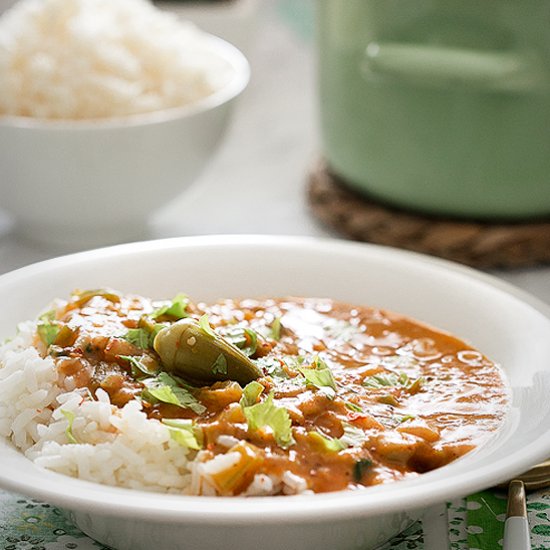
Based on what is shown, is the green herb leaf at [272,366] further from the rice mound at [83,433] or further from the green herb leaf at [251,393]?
the rice mound at [83,433]

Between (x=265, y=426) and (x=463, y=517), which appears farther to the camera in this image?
(x=463, y=517)

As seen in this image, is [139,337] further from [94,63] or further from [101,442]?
[94,63]

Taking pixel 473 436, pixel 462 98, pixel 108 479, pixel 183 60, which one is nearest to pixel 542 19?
pixel 462 98

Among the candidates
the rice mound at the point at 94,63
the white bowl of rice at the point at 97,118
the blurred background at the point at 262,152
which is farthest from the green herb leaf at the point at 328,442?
the rice mound at the point at 94,63

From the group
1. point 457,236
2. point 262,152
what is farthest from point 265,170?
point 457,236

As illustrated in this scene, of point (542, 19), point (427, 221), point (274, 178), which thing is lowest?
point (274, 178)

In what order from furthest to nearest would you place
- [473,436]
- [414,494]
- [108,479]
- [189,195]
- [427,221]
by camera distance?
[189,195] < [427,221] < [473,436] < [108,479] < [414,494]

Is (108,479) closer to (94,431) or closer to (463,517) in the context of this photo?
(94,431)
